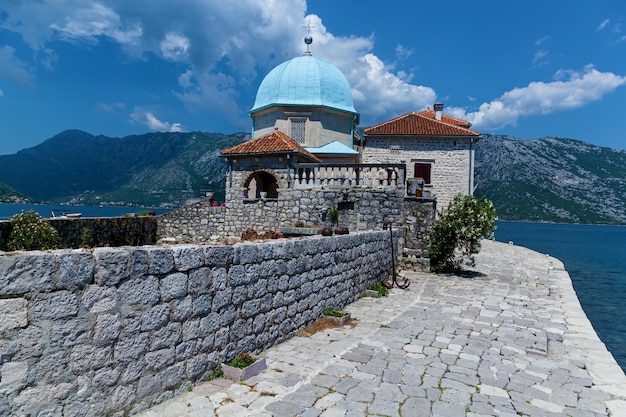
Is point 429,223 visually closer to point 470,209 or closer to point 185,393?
point 470,209

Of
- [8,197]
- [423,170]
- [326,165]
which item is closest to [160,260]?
[326,165]

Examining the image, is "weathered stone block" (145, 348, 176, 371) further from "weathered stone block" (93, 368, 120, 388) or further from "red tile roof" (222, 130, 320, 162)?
"red tile roof" (222, 130, 320, 162)

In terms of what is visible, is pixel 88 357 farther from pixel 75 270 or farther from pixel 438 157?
pixel 438 157

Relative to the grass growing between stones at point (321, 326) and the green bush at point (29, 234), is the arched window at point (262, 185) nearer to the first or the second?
the green bush at point (29, 234)

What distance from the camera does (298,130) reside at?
23594 mm

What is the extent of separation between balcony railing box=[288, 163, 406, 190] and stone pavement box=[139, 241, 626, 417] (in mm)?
6140

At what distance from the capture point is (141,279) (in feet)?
12.4

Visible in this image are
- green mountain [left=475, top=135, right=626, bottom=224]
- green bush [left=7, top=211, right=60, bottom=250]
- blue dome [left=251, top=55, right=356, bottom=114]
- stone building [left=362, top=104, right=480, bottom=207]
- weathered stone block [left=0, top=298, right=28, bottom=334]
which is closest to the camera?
weathered stone block [left=0, top=298, right=28, bottom=334]

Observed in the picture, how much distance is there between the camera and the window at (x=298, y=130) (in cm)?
2352

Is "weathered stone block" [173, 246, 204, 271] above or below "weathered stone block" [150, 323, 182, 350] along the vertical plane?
above

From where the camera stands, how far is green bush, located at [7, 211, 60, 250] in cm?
953

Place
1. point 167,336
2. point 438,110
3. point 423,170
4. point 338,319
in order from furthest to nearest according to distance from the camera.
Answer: point 438,110, point 423,170, point 338,319, point 167,336

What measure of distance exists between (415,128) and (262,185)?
40.4 feet

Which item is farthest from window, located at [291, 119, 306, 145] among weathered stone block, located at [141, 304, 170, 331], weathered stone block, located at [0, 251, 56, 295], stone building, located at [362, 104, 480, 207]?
weathered stone block, located at [0, 251, 56, 295]
